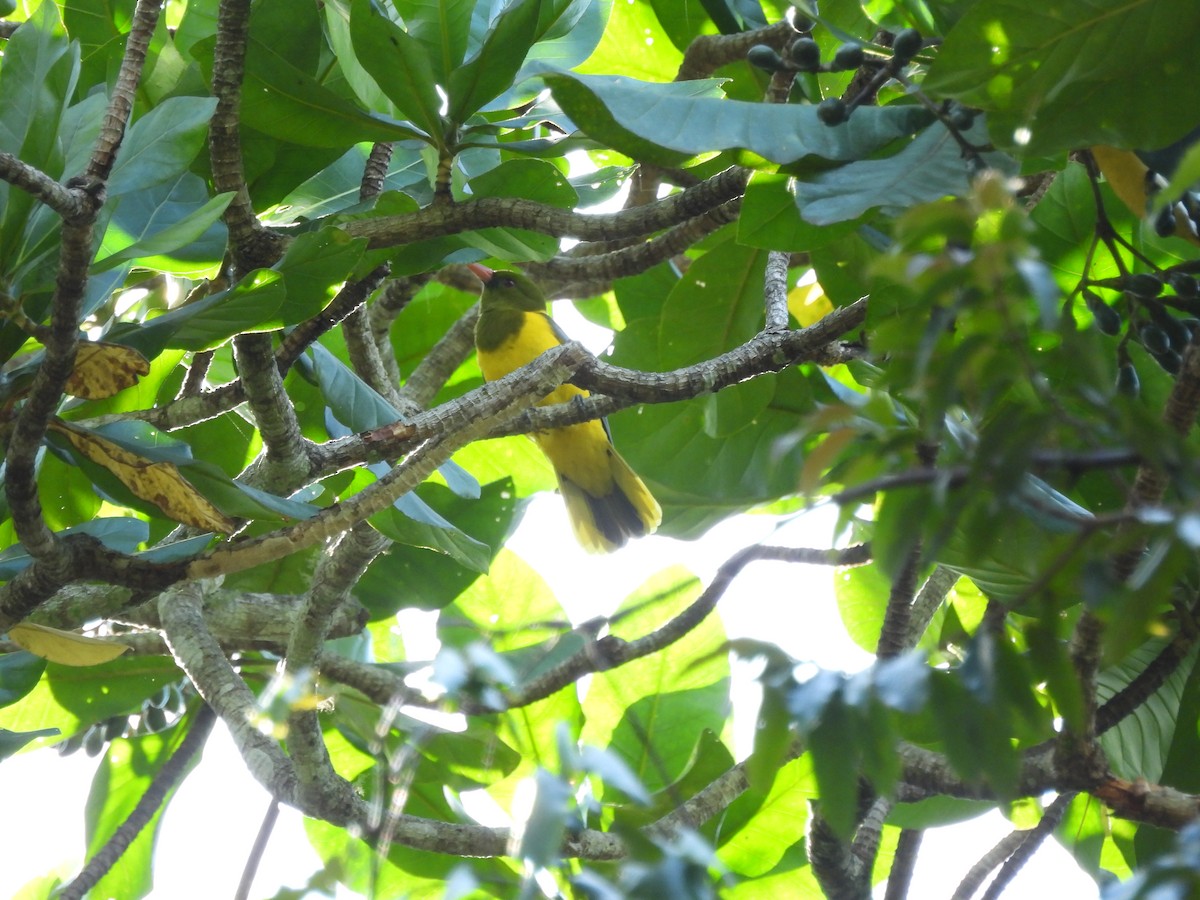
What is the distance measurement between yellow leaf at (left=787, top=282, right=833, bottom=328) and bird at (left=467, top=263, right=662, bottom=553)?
1.13 m

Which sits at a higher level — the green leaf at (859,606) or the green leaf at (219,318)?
the green leaf at (219,318)

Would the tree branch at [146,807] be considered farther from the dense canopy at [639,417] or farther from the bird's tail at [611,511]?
the bird's tail at [611,511]

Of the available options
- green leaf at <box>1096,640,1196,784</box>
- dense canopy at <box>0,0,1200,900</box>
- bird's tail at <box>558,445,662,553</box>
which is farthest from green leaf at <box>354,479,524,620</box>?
green leaf at <box>1096,640,1196,784</box>

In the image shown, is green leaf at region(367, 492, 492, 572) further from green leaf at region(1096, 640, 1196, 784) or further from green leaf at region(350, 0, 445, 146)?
green leaf at region(1096, 640, 1196, 784)

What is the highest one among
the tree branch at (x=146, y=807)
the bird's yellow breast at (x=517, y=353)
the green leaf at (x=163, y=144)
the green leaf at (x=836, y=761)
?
the bird's yellow breast at (x=517, y=353)

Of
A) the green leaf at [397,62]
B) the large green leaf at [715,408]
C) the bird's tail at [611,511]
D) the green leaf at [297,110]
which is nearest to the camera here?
the green leaf at [397,62]

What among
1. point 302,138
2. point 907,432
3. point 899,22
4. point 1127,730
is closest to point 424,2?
point 302,138

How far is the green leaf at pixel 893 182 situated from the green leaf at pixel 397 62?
71cm

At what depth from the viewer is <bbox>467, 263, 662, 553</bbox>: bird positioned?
13.9 ft

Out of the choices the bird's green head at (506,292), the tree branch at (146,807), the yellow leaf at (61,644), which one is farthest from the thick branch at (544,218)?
the bird's green head at (506,292)

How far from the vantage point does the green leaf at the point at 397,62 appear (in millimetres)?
1916

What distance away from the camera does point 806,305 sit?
3.20 metres

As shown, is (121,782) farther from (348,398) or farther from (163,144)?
(163,144)

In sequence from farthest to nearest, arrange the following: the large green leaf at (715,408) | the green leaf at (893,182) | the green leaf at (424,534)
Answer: the large green leaf at (715,408), the green leaf at (424,534), the green leaf at (893,182)
